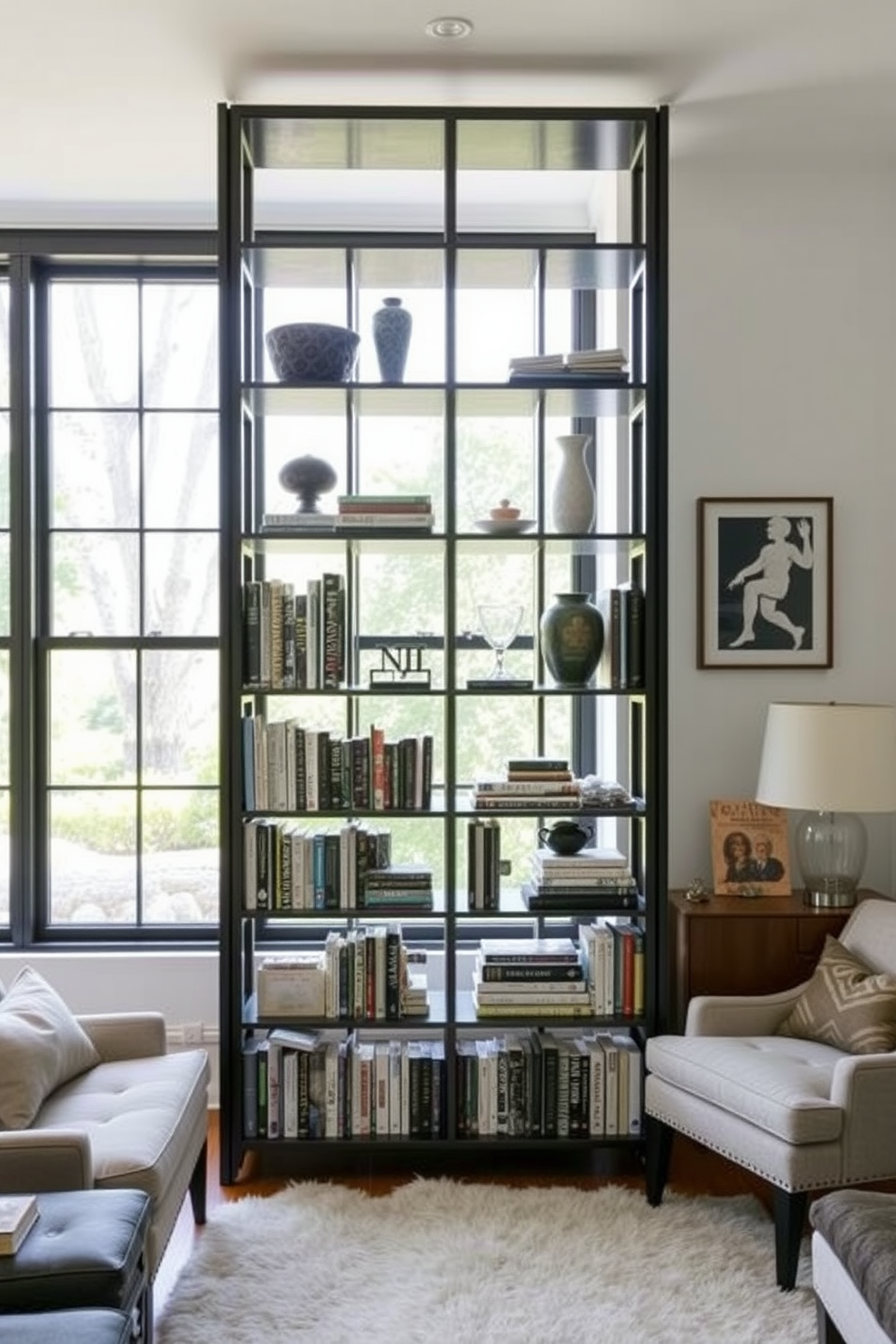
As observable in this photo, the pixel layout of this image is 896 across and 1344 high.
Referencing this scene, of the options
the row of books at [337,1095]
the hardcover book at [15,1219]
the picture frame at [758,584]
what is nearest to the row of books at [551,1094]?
the row of books at [337,1095]

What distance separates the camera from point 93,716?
406cm

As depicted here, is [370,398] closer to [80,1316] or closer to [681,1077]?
[681,1077]

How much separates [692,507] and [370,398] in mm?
1146

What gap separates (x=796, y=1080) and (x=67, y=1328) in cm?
174

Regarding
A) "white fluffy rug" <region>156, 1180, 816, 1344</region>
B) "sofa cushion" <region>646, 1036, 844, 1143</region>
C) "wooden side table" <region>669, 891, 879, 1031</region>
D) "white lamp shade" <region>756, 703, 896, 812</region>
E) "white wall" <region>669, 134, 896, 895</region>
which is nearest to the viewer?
"white fluffy rug" <region>156, 1180, 816, 1344</region>

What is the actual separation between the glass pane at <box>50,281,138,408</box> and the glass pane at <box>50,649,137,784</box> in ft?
3.01

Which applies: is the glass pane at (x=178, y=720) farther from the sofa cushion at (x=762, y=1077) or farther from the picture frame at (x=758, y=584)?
the sofa cushion at (x=762, y=1077)

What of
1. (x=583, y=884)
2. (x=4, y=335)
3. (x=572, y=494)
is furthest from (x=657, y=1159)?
(x=4, y=335)

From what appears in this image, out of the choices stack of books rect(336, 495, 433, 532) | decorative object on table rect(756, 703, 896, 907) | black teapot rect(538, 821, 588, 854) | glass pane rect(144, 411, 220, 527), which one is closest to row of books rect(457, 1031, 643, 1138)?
black teapot rect(538, 821, 588, 854)

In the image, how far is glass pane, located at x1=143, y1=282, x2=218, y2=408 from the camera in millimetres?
4082

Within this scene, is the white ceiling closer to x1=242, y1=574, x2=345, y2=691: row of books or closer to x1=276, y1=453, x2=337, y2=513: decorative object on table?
x1=276, y1=453, x2=337, y2=513: decorative object on table

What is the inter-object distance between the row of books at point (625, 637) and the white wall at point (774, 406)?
19.9 inches

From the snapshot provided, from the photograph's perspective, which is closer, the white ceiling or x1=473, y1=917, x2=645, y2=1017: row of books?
the white ceiling

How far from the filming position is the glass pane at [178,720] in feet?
13.3
